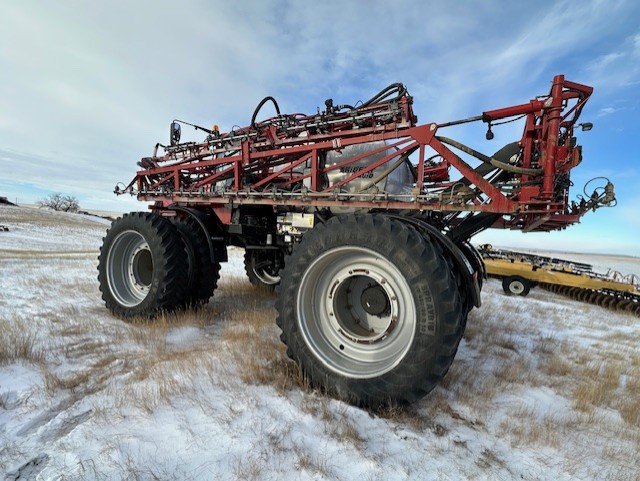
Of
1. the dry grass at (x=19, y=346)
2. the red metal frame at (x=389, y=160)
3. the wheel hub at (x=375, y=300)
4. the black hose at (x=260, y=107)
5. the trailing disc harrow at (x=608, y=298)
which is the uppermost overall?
the black hose at (x=260, y=107)

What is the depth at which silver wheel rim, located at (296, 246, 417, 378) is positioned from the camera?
8.99ft

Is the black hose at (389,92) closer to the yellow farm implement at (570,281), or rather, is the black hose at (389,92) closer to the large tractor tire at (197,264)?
the large tractor tire at (197,264)

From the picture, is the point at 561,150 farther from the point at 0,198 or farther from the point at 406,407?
the point at 0,198

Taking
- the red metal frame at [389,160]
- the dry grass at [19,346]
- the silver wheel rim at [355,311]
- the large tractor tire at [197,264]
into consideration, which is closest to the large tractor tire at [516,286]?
the red metal frame at [389,160]

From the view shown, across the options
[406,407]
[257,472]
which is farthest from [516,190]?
[257,472]

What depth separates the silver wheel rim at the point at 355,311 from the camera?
2.74 metres

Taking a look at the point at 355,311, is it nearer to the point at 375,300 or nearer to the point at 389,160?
the point at 375,300

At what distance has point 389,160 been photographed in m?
3.70

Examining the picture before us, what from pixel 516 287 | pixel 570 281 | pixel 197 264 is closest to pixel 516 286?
pixel 516 287

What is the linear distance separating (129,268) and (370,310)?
3622mm

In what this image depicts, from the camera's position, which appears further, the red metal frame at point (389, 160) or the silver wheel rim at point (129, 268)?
the silver wheel rim at point (129, 268)

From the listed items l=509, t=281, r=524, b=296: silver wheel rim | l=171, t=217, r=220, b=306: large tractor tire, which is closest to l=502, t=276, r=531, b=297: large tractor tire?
l=509, t=281, r=524, b=296: silver wheel rim

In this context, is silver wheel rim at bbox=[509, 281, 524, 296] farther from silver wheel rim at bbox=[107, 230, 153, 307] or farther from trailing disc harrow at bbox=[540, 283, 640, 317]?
silver wheel rim at bbox=[107, 230, 153, 307]

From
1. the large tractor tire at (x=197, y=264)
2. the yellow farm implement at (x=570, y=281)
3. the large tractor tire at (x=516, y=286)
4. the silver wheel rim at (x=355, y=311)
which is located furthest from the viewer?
the large tractor tire at (x=516, y=286)
